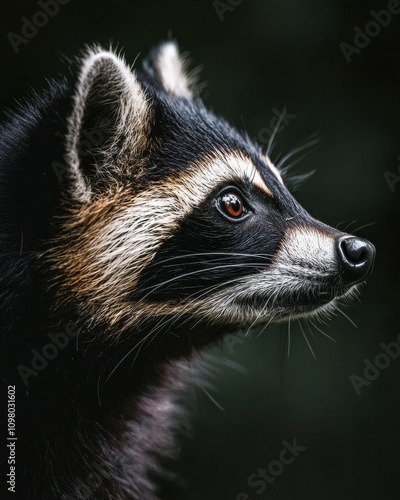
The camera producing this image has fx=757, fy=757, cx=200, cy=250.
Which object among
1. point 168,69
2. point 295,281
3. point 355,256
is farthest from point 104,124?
point 168,69

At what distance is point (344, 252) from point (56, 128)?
111 cm

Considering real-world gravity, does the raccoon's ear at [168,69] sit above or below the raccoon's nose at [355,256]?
above

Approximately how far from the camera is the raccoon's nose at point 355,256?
108 inches

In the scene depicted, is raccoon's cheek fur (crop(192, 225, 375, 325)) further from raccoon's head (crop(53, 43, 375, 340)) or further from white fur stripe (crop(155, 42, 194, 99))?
white fur stripe (crop(155, 42, 194, 99))

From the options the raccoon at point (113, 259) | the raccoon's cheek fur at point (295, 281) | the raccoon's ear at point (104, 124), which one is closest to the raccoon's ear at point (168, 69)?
the raccoon at point (113, 259)

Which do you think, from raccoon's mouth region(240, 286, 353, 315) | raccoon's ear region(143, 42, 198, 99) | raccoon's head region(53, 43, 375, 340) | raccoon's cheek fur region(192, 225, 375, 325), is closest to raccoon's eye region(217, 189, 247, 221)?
raccoon's head region(53, 43, 375, 340)

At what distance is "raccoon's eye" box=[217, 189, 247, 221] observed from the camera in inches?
110

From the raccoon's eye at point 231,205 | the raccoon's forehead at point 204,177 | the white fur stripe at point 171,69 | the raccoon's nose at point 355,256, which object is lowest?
the raccoon's nose at point 355,256

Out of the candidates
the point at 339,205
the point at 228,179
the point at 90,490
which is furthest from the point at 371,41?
the point at 90,490

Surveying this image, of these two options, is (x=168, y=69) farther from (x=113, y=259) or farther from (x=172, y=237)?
(x=113, y=259)

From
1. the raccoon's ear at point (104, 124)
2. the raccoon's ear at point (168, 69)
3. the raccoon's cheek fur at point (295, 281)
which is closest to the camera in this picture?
the raccoon's ear at point (104, 124)

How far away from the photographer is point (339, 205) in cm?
543

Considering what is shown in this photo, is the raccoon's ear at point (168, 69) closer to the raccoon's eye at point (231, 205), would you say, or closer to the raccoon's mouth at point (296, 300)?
the raccoon's eye at point (231, 205)

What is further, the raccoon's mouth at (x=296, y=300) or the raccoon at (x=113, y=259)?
the raccoon's mouth at (x=296, y=300)
